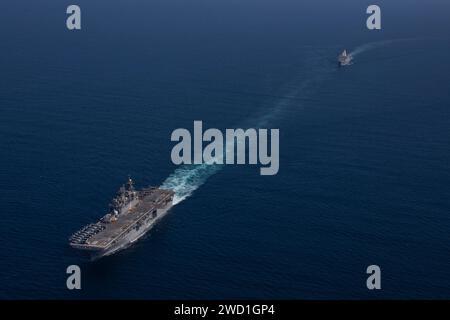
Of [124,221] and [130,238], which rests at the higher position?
[124,221]

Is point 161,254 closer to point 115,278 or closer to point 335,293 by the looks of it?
point 115,278

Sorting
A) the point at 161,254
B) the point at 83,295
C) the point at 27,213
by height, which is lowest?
the point at 83,295

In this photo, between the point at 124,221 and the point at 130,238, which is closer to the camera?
the point at 130,238

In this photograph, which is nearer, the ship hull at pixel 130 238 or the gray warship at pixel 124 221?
the gray warship at pixel 124 221

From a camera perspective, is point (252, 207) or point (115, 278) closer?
point (115, 278)

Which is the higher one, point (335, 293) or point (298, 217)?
point (298, 217)

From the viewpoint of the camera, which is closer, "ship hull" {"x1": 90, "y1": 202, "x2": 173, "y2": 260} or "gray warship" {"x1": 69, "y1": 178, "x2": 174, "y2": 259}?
"gray warship" {"x1": 69, "y1": 178, "x2": 174, "y2": 259}

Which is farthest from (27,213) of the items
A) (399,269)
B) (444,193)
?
(444,193)

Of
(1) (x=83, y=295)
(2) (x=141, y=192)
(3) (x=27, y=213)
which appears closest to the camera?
(1) (x=83, y=295)
